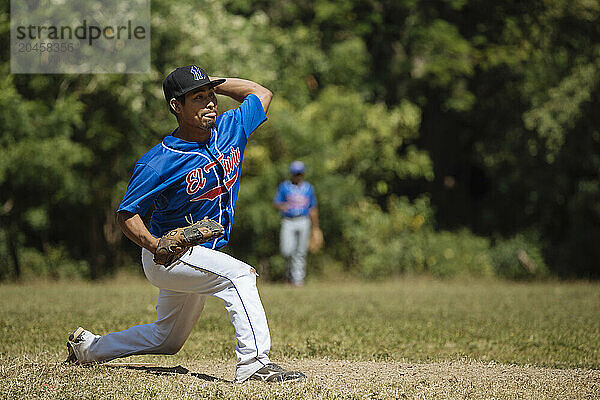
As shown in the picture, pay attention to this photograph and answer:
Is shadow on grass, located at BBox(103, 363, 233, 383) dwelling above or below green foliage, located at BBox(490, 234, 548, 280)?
above

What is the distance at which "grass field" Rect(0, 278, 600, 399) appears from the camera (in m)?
5.83

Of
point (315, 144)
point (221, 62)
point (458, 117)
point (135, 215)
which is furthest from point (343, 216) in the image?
point (135, 215)

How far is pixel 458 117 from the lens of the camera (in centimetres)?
2397

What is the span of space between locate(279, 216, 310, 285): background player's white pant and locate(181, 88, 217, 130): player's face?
10067 millimetres

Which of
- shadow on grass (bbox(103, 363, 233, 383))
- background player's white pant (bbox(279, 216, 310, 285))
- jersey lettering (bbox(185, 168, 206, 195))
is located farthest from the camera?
background player's white pant (bbox(279, 216, 310, 285))

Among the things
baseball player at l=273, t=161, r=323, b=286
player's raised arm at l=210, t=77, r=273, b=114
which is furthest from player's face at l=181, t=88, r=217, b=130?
baseball player at l=273, t=161, r=323, b=286

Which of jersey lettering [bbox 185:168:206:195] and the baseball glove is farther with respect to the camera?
jersey lettering [bbox 185:168:206:195]

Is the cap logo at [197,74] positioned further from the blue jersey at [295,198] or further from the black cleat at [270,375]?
the blue jersey at [295,198]

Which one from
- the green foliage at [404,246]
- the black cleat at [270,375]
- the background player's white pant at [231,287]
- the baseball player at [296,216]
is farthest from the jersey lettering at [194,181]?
the green foliage at [404,246]

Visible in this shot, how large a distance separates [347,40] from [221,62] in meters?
5.62

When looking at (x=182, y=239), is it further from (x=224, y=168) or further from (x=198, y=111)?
(x=198, y=111)

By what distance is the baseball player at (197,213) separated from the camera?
18.4 ft

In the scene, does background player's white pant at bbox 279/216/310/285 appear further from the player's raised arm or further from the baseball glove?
the baseball glove

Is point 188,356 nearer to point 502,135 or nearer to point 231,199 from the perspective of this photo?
point 231,199
